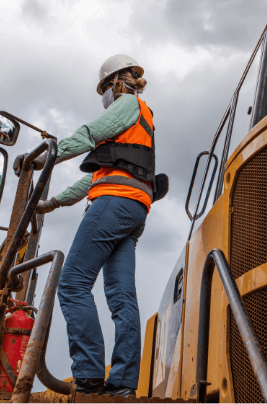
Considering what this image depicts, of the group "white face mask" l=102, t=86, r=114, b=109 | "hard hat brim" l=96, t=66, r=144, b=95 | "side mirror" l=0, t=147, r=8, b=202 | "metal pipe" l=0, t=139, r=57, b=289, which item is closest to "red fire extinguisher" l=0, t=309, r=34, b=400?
"metal pipe" l=0, t=139, r=57, b=289

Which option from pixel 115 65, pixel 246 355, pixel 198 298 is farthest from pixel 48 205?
pixel 246 355

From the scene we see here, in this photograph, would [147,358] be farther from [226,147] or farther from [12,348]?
[226,147]

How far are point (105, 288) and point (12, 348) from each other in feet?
1.92

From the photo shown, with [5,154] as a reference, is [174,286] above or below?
below

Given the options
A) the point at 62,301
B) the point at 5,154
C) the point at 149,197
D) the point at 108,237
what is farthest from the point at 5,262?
the point at 5,154

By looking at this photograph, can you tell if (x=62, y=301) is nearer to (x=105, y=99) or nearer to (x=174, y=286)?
(x=174, y=286)

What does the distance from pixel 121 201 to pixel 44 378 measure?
1.01 metres

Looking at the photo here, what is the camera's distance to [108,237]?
7.41ft

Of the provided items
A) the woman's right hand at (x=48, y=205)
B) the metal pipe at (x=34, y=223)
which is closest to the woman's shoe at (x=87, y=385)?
the woman's right hand at (x=48, y=205)

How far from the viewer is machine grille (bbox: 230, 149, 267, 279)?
1.58m

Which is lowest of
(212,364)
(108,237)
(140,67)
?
(212,364)

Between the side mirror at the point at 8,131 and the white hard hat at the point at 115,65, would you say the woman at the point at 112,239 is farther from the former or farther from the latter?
the side mirror at the point at 8,131

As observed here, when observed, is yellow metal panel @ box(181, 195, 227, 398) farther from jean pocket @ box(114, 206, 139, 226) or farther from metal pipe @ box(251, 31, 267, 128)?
metal pipe @ box(251, 31, 267, 128)

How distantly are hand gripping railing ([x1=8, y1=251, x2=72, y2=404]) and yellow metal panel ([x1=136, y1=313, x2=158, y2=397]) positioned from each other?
2.03m
